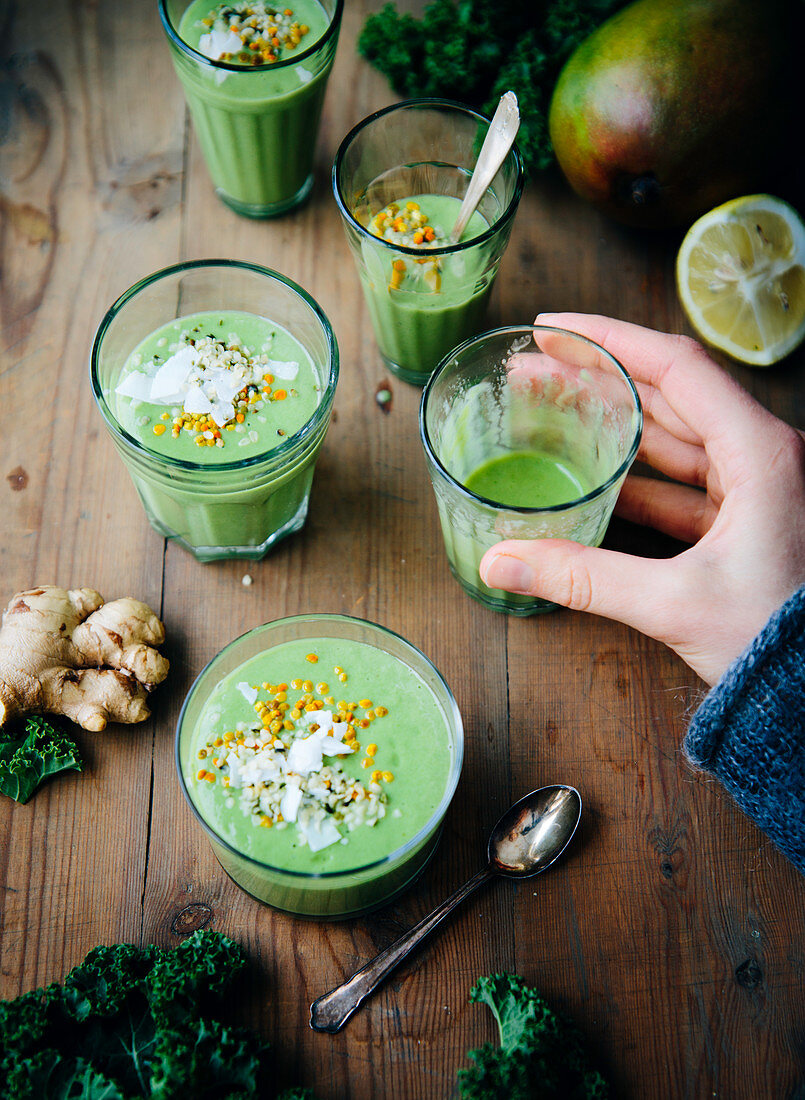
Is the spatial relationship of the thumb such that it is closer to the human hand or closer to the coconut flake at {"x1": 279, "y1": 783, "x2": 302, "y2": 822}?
the human hand

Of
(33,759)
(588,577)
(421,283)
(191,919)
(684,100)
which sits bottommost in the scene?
(191,919)

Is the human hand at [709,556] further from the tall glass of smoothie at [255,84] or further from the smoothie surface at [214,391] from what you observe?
the tall glass of smoothie at [255,84]

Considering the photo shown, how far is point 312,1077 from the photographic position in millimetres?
1528

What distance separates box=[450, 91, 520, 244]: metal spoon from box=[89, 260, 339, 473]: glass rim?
39cm

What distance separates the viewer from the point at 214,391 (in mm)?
1788

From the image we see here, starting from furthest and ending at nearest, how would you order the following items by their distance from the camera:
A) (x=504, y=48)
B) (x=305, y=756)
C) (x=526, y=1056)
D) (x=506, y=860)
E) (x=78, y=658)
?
1. (x=504, y=48)
2. (x=78, y=658)
3. (x=506, y=860)
4. (x=305, y=756)
5. (x=526, y=1056)

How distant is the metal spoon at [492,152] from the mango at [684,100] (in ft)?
0.73

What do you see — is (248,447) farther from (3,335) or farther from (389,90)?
(389,90)

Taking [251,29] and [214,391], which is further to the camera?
[251,29]

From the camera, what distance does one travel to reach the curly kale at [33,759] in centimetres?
167

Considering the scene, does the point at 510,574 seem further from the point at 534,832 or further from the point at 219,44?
the point at 219,44

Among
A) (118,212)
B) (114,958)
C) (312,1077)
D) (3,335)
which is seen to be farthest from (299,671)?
(118,212)

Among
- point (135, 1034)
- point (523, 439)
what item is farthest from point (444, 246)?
point (135, 1034)

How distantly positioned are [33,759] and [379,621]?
674mm
